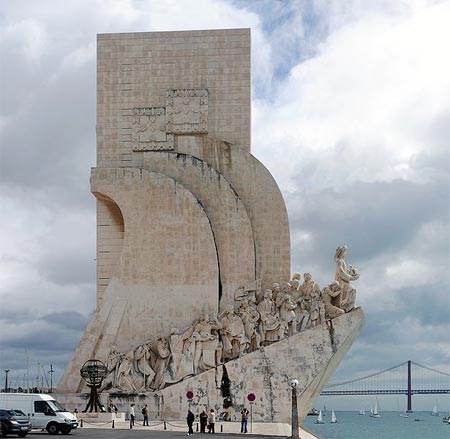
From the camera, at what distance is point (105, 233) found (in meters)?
30.6

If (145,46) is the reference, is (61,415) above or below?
below

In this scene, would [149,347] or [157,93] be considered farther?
[157,93]

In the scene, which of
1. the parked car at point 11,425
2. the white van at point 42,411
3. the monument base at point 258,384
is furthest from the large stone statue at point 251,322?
the parked car at point 11,425

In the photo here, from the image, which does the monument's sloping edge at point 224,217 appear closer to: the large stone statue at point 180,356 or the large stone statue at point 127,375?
the large stone statue at point 180,356

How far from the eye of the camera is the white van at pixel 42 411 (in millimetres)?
23469

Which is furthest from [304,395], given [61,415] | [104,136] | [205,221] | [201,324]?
[104,136]

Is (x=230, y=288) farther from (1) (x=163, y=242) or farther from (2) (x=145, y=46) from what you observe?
(2) (x=145, y=46)

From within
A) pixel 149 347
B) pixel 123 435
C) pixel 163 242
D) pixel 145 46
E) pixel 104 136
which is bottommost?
pixel 123 435

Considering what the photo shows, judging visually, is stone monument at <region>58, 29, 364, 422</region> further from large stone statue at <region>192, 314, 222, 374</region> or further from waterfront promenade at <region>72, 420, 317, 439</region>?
waterfront promenade at <region>72, 420, 317, 439</region>

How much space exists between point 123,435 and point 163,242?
25.6 feet

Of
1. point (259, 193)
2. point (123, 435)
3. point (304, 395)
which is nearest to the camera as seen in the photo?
point (123, 435)

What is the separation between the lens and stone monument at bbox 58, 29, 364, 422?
2805cm

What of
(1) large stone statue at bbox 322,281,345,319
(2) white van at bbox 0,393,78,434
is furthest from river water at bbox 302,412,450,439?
(2) white van at bbox 0,393,78,434

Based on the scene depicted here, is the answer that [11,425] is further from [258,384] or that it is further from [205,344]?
[258,384]
